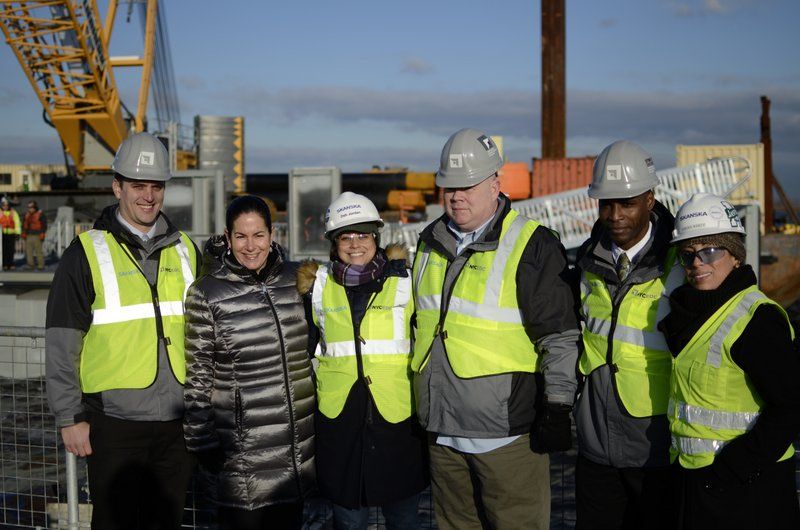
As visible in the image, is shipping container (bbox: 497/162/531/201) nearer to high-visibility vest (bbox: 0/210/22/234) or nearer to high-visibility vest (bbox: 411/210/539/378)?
high-visibility vest (bbox: 0/210/22/234)

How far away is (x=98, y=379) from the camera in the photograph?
11.5 ft

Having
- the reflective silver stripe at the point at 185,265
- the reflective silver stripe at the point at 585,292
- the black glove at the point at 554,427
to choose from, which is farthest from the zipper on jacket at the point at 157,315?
the reflective silver stripe at the point at 585,292

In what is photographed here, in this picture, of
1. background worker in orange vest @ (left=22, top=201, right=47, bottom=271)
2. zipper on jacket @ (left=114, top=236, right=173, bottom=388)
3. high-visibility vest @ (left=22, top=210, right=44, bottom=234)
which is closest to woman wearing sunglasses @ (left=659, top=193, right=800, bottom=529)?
zipper on jacket @ (left=114, top=236, right=173, bottom=388)

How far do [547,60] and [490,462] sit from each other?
77.5ft

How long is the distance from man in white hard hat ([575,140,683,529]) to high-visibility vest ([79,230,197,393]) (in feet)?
6.35

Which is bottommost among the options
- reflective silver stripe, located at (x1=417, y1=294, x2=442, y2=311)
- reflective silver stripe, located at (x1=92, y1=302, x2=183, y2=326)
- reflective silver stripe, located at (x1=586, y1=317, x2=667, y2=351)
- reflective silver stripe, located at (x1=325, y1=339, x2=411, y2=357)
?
reflective silver stripe, located at (x1=325, y1=339, x2=411, y2=357)

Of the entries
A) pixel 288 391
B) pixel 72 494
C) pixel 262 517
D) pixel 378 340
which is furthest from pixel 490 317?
pixel 72 494

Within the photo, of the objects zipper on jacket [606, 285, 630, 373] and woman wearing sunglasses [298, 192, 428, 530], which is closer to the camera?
zipper on jacket [606, 285, 630, 373]

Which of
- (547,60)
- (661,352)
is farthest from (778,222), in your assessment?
(661,352)

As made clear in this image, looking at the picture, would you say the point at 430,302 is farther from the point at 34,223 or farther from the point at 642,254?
the point at 34,223

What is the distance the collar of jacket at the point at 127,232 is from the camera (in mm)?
3609

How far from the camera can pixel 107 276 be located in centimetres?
352

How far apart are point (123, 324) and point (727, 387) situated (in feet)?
8.63

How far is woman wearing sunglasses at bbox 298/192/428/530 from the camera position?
339cm
